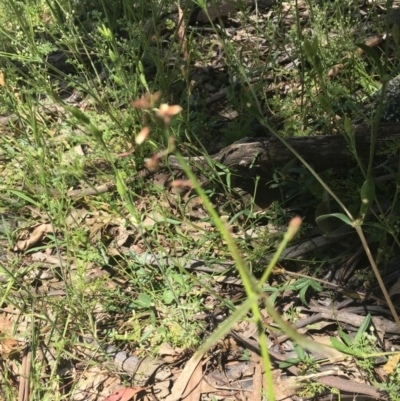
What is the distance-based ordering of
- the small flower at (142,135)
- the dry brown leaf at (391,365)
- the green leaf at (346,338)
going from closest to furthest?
1. the small flower at (142,135)
2. the dry brown leaf at (391,365)
3. the green leaf at (346,338)

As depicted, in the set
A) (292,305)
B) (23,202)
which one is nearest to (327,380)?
(292,305)

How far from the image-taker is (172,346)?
5.45 ft

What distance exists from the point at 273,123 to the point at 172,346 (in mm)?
1047

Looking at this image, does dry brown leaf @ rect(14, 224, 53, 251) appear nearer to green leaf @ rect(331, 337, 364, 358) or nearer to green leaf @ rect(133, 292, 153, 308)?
green leaf @ rect(133, 292, 153, 308)

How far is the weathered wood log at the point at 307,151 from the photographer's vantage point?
1.62 metres

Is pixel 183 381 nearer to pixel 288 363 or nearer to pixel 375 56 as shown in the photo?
pixel 288 363

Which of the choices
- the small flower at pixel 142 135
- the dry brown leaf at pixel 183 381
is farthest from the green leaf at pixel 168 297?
the small flower at pixel 142 135

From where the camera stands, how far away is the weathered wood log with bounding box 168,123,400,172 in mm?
1615

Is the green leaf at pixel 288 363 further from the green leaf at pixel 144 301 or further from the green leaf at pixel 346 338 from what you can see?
the green leaf at pixel 144 301

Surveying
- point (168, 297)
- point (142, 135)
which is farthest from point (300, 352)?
point (142, 135)

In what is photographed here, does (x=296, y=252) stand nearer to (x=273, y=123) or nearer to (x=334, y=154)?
(x=334, y=154)

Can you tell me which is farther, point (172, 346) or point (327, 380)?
point (172, 346)

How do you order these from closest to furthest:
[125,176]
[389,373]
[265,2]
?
1. [389,373]
2. [125,176]
3. [265,2]

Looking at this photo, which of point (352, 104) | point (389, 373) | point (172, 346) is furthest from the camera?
point (352, 104)
